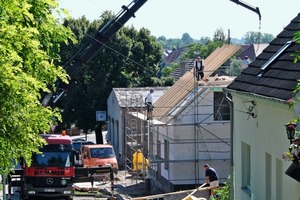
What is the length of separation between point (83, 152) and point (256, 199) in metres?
29.5

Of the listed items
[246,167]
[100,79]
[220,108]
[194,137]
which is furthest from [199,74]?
[100,79]

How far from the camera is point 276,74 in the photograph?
16.6 m

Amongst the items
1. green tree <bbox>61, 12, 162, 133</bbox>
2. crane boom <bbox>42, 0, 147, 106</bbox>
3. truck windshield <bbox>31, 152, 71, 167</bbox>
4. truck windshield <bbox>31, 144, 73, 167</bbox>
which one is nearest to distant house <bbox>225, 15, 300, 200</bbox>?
truck windshield <bbox>31, 144, 73, 167</bbox>

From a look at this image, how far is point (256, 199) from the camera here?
17.9 metres

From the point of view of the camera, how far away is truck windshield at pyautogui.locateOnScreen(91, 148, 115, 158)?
1775 inches

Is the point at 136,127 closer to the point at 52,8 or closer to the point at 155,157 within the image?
the point at 155,157

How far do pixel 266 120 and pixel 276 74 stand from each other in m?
0.94

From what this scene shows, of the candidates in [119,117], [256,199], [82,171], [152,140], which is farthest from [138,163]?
[256,199]

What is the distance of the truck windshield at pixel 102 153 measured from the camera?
4509 cm

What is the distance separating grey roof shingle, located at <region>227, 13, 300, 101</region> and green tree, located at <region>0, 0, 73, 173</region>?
4100 mm

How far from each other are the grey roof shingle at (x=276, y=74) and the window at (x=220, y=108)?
17480 millimetres

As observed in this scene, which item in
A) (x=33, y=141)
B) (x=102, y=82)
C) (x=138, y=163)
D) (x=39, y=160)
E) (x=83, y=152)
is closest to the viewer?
(x=33, y=141)

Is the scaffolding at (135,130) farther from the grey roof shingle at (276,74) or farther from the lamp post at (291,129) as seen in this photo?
the lamp post at (291,129)

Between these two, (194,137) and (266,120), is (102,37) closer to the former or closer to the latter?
(194,137)
